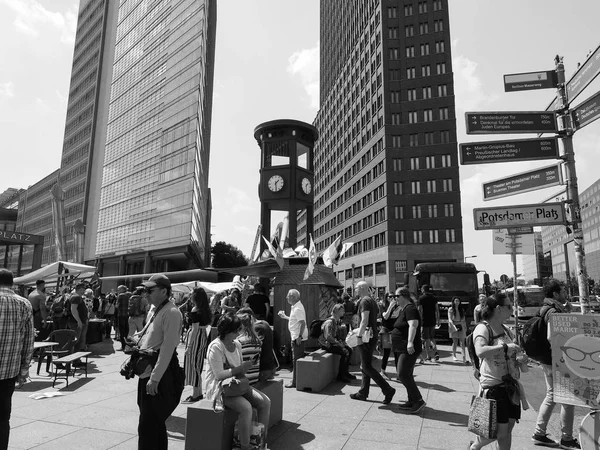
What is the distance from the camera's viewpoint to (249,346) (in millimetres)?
4781

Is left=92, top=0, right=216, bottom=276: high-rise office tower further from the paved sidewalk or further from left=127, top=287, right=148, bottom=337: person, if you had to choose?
the paved sidewalk

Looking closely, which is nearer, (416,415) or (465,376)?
(416,415)

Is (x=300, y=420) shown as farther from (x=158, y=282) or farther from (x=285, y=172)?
(x=285, y=172)

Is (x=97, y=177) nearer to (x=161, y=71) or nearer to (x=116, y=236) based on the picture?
(x=116, y=236)

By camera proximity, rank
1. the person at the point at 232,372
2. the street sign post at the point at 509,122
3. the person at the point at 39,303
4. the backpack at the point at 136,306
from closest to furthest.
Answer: the person at the point at 232,372
the street sign post at the point at 509,122
the person at the point at 39,303
the backpack at the point at 136,306

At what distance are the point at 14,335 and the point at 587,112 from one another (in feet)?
27.6

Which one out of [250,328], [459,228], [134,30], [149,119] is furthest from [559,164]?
[134,30]

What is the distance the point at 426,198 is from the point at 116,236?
4379 centimetres

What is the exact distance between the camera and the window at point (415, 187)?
57.3 metres

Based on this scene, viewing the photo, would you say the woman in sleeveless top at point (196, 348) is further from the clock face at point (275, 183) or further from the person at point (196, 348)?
the clock face at point (275, 183)

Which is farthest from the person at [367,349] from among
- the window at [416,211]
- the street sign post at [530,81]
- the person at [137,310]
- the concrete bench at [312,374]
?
the window at [416,211]

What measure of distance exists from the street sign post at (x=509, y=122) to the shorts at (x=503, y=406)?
4897mm

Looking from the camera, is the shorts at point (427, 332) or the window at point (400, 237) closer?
the shorts at point (427, 332)

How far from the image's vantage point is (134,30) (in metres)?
66.9
